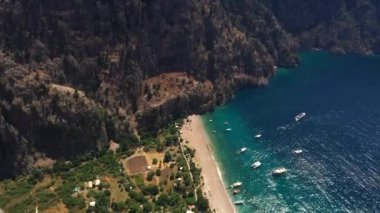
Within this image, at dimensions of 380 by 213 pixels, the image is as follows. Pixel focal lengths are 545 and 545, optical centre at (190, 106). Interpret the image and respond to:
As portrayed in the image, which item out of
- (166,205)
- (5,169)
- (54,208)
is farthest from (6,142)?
(166,205)

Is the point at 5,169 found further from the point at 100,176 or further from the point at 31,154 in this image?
the point at 100,176

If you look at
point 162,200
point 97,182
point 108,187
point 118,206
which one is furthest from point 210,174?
point 97,182

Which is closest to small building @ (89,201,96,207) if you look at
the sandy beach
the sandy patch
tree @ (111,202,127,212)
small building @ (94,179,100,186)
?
tree @ (111,202,127,212)

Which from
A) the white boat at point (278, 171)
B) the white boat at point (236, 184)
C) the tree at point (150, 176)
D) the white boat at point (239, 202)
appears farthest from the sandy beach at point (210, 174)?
the white boat at point (278, 171)

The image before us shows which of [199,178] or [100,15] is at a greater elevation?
[100,15]

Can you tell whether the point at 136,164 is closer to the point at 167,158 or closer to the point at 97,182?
the point at 167,158

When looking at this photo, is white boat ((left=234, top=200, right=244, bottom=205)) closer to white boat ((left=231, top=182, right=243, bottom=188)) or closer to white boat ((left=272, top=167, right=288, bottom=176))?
white boat ((left=231, top=182, right=243, bottom=188))
